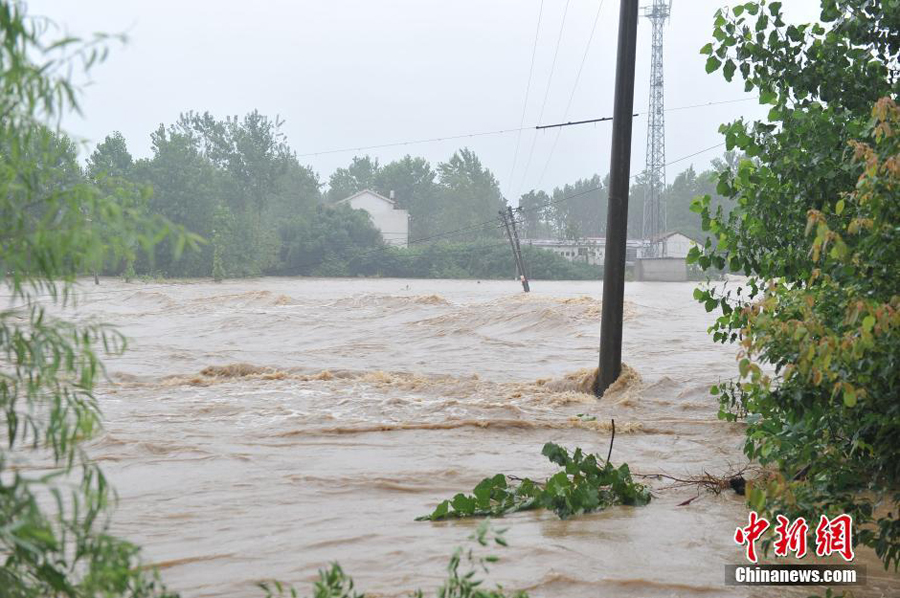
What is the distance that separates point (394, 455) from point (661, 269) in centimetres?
6599

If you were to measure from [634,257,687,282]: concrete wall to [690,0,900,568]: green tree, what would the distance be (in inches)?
2612

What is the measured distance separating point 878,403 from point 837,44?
327 cm

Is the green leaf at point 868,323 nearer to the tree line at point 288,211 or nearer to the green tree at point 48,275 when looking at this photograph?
the green tree at point 48,275

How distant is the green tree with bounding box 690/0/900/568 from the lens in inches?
137

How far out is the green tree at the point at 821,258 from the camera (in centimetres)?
348

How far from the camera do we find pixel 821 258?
5.29 m

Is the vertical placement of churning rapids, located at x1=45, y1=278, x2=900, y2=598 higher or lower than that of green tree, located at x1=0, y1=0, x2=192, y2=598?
lower

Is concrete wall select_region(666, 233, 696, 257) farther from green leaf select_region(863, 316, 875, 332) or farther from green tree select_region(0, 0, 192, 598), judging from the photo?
green tree select_region(0, 0, 192, 598)

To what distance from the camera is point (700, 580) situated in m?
4.79

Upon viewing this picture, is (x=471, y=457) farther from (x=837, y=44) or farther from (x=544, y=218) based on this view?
(x=544, y=218)

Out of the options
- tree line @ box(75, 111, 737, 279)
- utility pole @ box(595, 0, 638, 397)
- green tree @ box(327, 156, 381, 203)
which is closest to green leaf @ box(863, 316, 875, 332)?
utility pole @ box(595, 0, 638, 397)

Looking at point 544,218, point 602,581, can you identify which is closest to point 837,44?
point 602,581

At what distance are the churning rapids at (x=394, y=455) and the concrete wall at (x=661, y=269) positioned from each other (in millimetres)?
51672

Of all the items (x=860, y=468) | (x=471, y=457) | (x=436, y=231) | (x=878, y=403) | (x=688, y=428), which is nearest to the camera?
(x=878, y=403)
